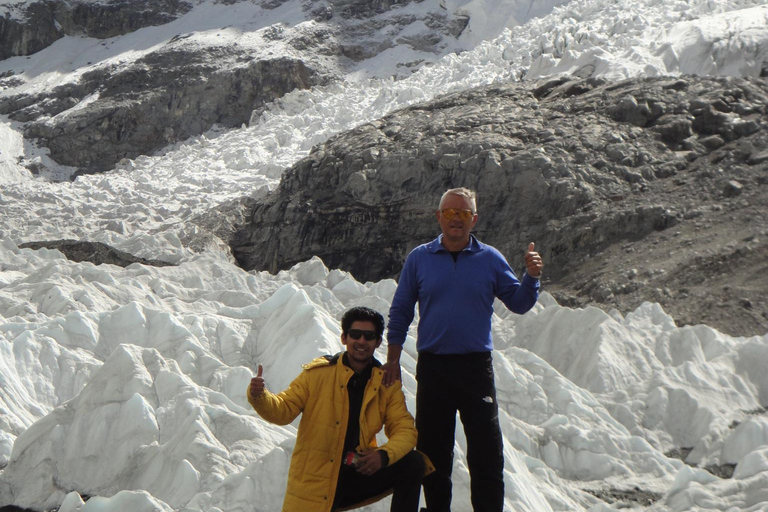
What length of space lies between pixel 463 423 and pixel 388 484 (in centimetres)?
45

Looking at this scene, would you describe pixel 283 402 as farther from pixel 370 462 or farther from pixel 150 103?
pixel 150 103

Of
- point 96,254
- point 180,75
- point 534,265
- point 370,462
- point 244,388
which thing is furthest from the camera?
point 180,75

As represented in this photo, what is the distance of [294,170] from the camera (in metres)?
22.8

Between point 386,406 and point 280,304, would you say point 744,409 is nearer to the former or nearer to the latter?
point 280,304

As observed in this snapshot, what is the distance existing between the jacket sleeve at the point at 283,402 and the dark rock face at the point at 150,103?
3321 centimetres

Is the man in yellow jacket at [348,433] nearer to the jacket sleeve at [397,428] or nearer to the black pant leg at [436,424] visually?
the jacket sleeve at [397,428]

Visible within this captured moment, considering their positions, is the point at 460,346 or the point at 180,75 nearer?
the point at 460,346

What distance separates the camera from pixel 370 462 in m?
3.55

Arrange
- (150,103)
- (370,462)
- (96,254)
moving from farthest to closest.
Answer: (150,103) → (96,254) → (370,462)

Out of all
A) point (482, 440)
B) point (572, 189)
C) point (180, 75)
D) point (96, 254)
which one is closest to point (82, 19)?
point (180, 75)

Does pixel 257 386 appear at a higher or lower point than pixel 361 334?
lower

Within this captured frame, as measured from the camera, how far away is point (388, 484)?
3709mm

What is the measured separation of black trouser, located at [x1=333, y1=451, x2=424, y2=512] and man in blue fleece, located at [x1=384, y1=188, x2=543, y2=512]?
0.24 metres

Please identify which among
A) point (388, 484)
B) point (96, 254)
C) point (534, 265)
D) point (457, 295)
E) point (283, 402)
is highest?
point (534, 265)
